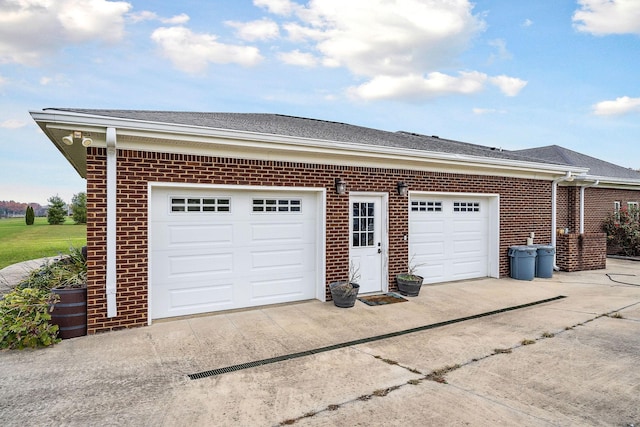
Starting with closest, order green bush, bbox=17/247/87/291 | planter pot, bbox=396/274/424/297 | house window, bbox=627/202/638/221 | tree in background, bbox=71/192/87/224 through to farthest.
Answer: green bush, bbox=17/247/87/291 < planter pot, bbox=396/274/424/297 < house window, bbox=627/202/638/221 < tree in background, bbox=71/192/87/224

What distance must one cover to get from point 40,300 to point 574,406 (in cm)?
619

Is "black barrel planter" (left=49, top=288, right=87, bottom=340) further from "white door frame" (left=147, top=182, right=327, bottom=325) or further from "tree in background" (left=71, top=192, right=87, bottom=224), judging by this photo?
"tree in background" (left=71, top=192, right=87, bottom=224)

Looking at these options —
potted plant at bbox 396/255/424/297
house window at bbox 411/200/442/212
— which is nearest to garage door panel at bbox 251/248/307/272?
potted plant at bbox 396/255/424/297

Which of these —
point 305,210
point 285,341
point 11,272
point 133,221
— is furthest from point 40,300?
point 11,272

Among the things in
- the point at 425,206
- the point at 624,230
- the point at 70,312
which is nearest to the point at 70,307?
the point at 70,312

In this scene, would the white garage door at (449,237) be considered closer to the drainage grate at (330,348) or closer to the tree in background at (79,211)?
the drainage grate at (330,348)

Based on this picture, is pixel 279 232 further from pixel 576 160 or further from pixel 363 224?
pixel 576 160

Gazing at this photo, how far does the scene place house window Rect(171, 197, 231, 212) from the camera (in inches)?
217

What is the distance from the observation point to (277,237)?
627 cm

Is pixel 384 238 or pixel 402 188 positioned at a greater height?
pixel 402 188

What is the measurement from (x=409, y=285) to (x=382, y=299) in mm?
639

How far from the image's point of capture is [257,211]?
6.10m

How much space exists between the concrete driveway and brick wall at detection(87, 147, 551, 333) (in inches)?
22.5

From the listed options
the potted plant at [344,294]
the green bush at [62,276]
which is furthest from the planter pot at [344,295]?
the green bush at [62,276]
